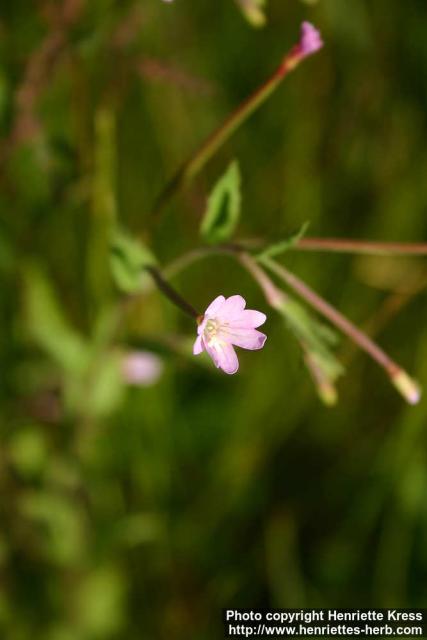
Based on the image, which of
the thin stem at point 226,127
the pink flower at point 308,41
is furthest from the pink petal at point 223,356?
the pink flower at point 308,41

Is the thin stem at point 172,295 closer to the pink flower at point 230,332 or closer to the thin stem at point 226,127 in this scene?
the pink flower at point 230,332

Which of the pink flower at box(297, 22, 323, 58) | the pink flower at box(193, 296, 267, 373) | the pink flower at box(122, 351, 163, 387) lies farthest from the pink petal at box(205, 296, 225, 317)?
the pink flower at box(122, 351, 163, 387)

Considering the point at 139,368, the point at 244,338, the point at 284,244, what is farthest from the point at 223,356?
the point at 139,368

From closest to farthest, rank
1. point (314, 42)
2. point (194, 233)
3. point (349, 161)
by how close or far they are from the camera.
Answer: point (314, 42)
point (194, 233)
point (349, 161)

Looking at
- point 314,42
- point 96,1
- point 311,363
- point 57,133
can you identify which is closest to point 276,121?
point 96,1

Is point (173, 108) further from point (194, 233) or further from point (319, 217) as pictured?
point (319, 217)

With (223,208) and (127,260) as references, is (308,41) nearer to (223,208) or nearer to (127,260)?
(223,208)
